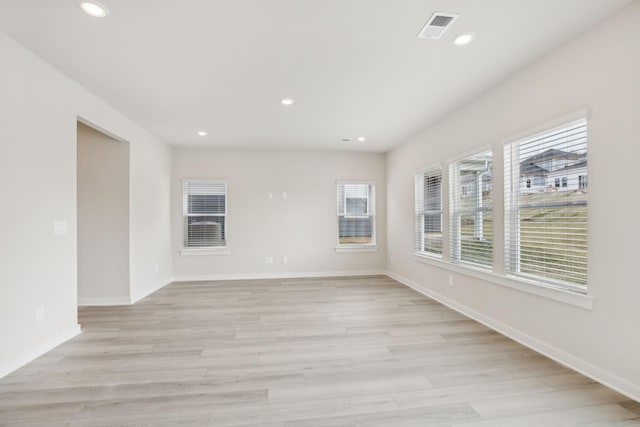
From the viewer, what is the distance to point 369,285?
542 centimetres

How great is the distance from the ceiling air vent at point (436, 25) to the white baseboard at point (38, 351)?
427cm

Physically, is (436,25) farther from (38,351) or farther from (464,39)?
(38,351)

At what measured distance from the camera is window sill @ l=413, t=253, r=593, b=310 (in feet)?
7.69

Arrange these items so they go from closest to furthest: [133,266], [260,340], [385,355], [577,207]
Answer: [577,207]
[385,355]
[260,340]
[133,266]

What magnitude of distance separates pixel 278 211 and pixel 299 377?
165 inches

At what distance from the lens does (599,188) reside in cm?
221

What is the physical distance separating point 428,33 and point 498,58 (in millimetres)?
880

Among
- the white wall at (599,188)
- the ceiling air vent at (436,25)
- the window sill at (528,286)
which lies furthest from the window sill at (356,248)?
the ceiling air vent at (436,25)

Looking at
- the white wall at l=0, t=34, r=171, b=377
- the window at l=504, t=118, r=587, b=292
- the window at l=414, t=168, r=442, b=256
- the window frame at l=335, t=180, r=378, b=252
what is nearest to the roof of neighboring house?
the window at l=504, t=118, r=587, b=292

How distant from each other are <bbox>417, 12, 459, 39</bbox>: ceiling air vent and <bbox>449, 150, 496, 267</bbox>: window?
1.67 metres

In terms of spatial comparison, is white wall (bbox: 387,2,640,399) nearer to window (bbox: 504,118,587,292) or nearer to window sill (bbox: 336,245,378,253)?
window (bbox: 504,118,587,292)

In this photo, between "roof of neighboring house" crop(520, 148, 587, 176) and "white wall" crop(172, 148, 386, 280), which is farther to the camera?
"white wall" crop(172, 148, 386, 280)

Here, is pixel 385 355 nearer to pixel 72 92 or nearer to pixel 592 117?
pixel 592 117

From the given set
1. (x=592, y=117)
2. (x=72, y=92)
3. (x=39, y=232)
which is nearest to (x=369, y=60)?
(x=592, y=117)
